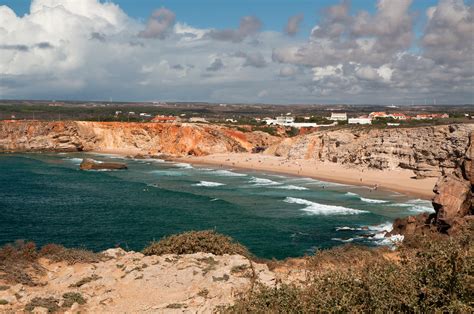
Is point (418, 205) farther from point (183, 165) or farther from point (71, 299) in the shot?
point (183, 165)

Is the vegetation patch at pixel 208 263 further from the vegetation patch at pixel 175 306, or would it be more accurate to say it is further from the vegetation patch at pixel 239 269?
the vegetation patch at pixel 175 306

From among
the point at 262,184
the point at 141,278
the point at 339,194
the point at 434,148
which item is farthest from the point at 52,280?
the point at 434,148

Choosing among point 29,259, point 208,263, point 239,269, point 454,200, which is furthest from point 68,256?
point 454,200

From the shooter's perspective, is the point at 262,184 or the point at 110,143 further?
the point at 110,143

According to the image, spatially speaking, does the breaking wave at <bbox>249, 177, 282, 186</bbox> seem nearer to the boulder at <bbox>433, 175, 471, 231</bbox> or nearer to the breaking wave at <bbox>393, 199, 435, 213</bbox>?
the breaking wave at <bbox>393, 199, 435, 213</bbox>

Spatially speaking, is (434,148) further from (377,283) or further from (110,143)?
(110,143)

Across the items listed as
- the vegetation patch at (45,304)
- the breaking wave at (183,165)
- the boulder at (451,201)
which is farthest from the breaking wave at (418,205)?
the breaking wave at (183,165)

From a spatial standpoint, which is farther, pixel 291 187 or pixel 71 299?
pixel 291 187
